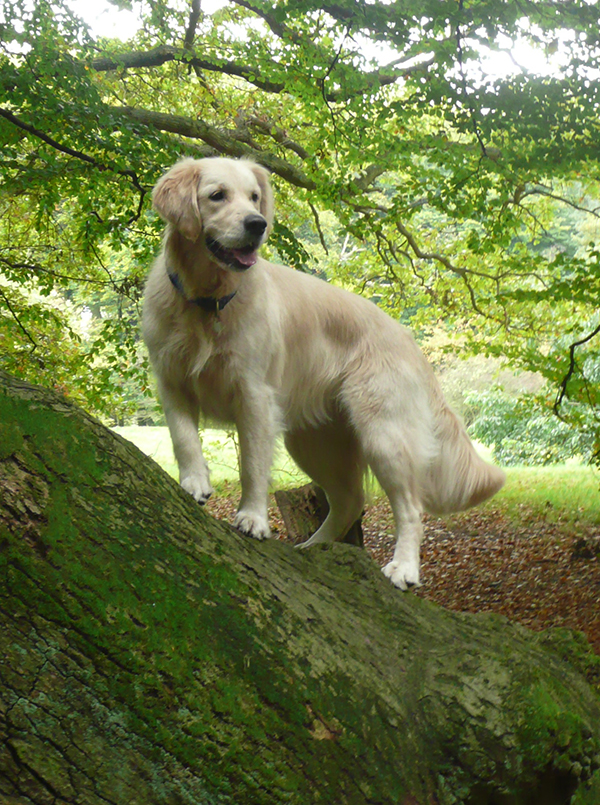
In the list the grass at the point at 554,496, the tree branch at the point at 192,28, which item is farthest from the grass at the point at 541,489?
the tree branch at the point at 192,28

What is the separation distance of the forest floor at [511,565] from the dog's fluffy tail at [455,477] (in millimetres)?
1288

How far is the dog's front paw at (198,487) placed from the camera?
282 centimetres

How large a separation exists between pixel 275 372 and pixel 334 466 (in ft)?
3.67

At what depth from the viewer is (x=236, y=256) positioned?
10.0ft

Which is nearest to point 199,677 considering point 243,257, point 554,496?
point 243,257

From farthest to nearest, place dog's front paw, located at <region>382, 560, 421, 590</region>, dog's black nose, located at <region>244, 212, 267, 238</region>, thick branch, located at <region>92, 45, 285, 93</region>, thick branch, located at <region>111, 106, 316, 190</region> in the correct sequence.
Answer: thick branch, located at <region>92, 45, 285, 93</region>, thick branch, located at <region>111, 106, 316, 190</region>, dog's front paw, located at <region>382, 560, 421, 590</region>, dog's black nose, located at <region>244, 212, 267, 238</region>

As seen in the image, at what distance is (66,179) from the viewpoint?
541 cm

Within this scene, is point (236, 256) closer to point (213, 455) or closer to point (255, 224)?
point (255, 224)

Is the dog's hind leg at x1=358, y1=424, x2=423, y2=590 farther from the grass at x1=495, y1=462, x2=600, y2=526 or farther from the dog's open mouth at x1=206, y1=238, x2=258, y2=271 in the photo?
the grass at x1=495, y1=462, x2=600, y2=526

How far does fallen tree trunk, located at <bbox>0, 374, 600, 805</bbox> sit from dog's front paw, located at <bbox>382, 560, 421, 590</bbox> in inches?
34.8

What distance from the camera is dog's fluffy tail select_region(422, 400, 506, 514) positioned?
4031 mm

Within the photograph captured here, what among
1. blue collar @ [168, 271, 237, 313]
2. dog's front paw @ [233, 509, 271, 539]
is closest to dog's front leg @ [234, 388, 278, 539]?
dog's front paw @ [233, 509, 271, 539]

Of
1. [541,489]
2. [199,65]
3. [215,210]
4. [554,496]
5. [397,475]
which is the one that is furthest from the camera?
[541,489]

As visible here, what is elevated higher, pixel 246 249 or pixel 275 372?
pixel 246 249
